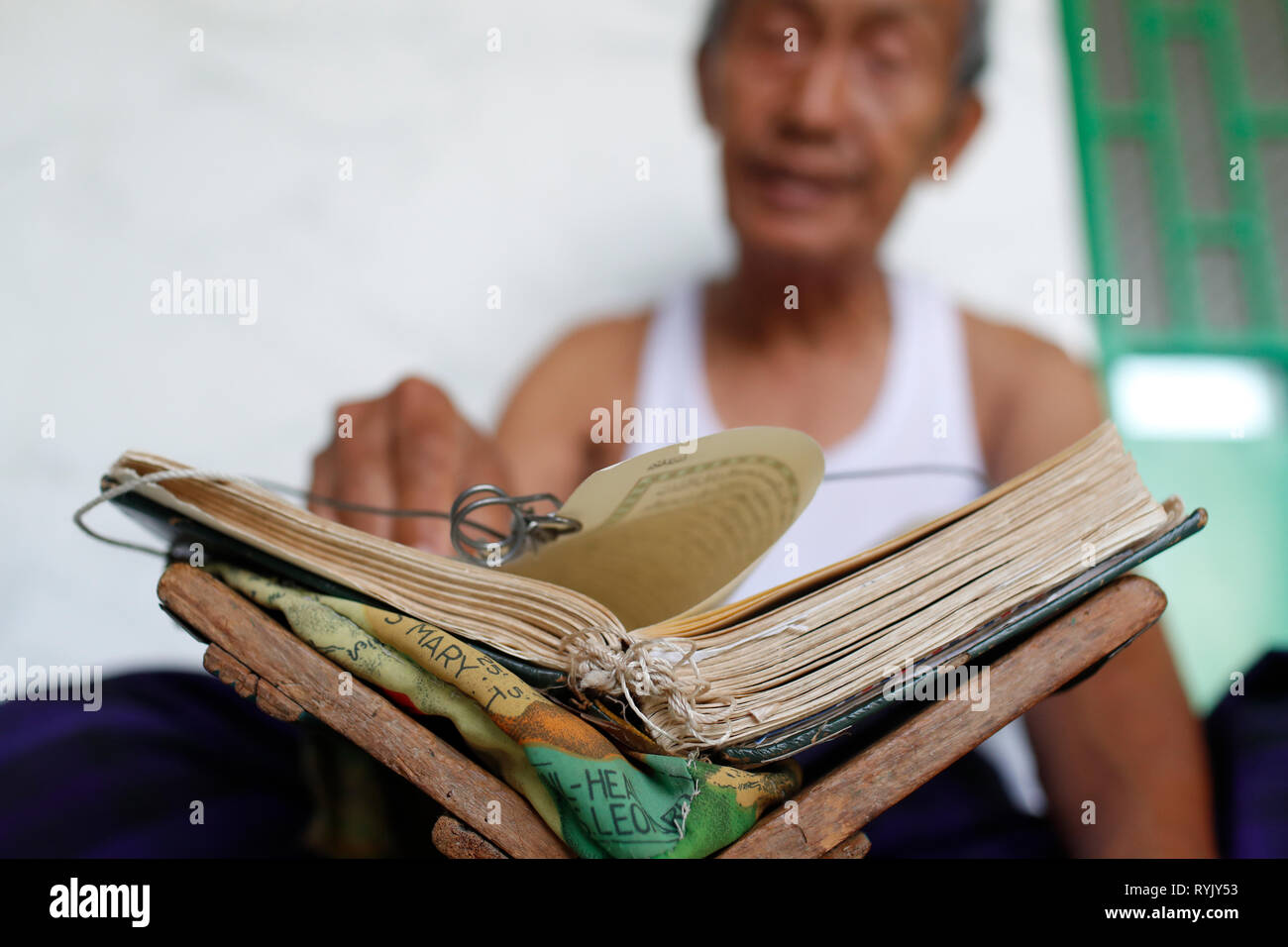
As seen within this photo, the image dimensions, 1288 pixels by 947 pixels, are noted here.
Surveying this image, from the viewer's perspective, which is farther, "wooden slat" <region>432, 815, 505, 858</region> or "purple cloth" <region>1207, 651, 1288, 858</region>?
"purple cloth" <region>1207, 651, 1288, 858</region>

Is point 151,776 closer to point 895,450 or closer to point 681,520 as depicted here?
point 681,520

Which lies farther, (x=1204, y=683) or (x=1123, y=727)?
(x=1204, y=683)

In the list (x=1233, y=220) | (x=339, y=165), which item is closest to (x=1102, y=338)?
(x=1233, y=220)

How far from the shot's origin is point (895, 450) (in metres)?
1.19

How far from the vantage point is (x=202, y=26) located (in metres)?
1.37

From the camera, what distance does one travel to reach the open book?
39 centimetres

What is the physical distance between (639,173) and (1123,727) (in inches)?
37.4

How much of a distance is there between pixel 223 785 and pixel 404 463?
0.27 meters

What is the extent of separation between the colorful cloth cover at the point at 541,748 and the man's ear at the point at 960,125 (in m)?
1.12

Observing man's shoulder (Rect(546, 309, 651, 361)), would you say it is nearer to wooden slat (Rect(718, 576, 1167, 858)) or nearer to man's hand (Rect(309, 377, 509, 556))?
man's hand (Rect(309, 377, 509, 556))

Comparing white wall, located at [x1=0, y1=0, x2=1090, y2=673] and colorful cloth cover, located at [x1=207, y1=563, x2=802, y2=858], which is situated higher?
white wall, located at [x1=0, y1=0, x2=1090, y2=673]

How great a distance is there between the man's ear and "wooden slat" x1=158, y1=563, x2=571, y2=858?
116 cm

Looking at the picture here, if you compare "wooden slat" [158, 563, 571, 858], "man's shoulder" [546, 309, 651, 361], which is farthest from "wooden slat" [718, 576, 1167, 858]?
"man's shoulder" [546, 309, 651, 361]
